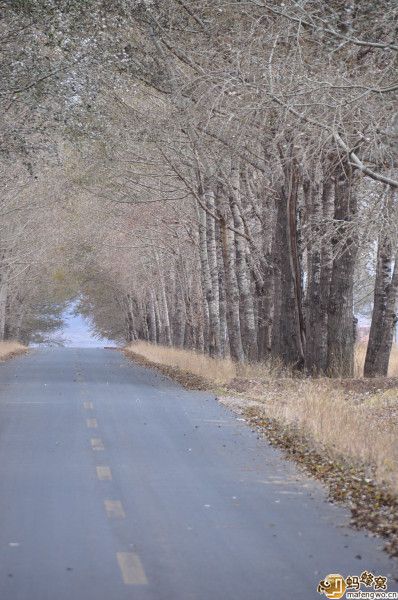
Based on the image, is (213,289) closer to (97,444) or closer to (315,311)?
(315,311)

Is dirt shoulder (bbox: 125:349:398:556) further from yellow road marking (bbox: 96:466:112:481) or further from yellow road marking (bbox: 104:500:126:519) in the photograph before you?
yellow road marking (bbox: 96:466:112:481)

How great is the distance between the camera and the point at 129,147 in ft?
112

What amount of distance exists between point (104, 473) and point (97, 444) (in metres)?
2.75

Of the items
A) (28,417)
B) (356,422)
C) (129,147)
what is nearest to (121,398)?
(28,417)

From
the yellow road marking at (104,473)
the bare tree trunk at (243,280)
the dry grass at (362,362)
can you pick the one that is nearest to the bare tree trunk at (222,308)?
the bare tree trunk at (243,280)

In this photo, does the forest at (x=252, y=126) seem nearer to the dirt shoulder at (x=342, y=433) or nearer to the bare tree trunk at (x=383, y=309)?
the bare tree trunk at (x=383, y=309)

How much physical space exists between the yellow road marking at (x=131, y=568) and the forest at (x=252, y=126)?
7692mm

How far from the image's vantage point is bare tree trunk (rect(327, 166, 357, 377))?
2630 centimetres

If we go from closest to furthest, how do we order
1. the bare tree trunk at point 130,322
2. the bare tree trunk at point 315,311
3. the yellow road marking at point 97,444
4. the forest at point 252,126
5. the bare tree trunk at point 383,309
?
the yellow road marking at point 97,444, the forest at point 252,126, the bare tree trunk at point 383,309, the bare tree trunk at point 315,311, the bare tree trunk at point 130,322

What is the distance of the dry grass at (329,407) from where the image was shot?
1391cm

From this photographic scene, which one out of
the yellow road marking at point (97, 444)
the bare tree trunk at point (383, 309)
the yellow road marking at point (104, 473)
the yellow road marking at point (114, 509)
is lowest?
the yellow road marking at point (114, 509)

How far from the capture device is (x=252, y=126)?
24000 mm

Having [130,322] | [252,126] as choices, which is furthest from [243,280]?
[130,322]

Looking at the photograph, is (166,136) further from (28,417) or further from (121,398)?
(28,417)
